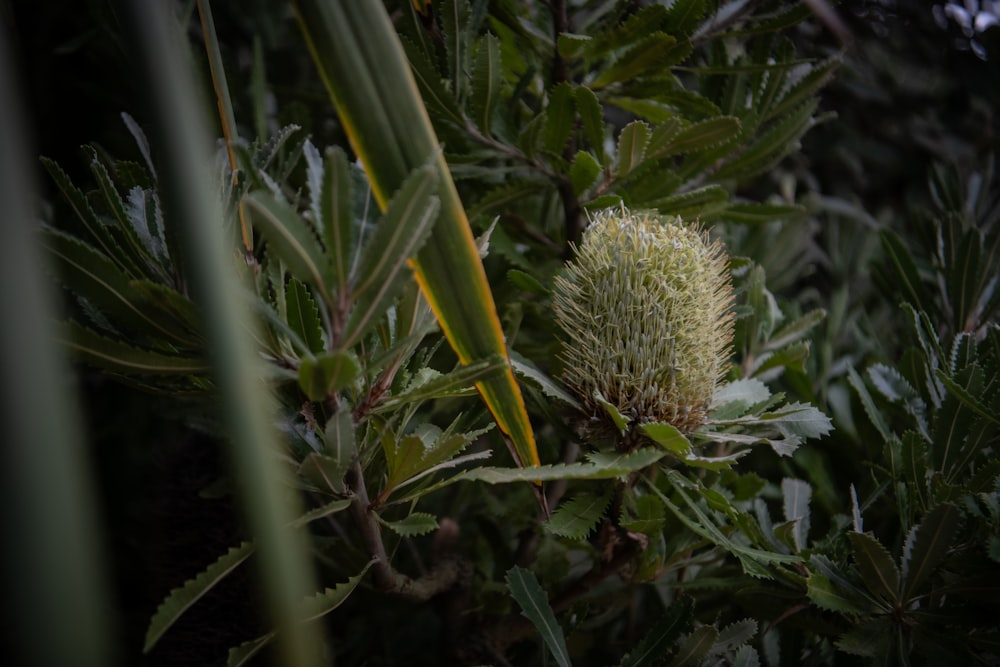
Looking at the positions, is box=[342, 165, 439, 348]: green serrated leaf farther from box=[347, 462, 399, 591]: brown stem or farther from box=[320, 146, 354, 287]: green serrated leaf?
box=[347, 462, 399, 591]: brown stem

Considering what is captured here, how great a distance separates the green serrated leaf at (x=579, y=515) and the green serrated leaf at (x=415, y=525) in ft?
0.26

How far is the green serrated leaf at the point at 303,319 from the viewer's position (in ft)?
1.40

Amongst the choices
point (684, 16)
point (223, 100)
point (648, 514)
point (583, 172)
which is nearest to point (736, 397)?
point (648, 514)

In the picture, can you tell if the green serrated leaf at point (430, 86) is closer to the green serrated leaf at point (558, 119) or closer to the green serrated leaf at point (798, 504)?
the green serrated leaf at point (558, 119)

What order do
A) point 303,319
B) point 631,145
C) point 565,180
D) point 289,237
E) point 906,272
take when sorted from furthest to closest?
point 906,272 < point 565,180 < point 631,145 < point 303,319 < point 289,237

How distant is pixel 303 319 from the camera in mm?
432

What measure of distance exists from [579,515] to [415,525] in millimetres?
120

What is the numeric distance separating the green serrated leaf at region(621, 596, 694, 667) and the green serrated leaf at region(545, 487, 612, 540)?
→ 0.10 metres

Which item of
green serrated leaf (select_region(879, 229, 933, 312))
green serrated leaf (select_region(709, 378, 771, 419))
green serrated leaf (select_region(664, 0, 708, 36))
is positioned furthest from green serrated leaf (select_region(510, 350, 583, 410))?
green serrated leaf (select_region(879, 229, 933, 312))

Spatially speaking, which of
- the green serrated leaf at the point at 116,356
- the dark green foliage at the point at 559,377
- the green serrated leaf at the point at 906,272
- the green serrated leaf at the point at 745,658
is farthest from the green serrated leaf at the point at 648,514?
the green serrated leaf at the point at 906,272

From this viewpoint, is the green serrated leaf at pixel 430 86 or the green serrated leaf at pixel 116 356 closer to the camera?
the green serrated leaf at pixel 116 356

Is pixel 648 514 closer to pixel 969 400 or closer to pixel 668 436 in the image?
pixel 668 436

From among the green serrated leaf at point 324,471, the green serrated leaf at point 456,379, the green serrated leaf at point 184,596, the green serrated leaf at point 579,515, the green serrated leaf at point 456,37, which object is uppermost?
the green serrated leaf at point 456,37

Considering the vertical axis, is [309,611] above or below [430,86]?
below
